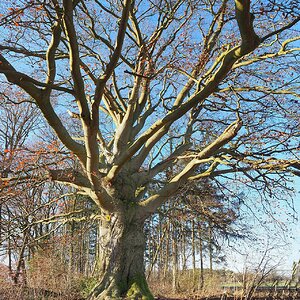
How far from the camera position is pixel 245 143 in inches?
304

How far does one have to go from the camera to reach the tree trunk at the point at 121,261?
704 centimetres

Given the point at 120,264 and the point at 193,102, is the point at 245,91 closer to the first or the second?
the point at 193,102

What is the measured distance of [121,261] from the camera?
7.45 metres

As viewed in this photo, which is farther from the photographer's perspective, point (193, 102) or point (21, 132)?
point (21, 132)

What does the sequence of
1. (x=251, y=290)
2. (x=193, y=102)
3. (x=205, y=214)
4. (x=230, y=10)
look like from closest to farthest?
(x=251, y=290), (x=193, y=102), (x=230, y=10), (x=205, y=214)

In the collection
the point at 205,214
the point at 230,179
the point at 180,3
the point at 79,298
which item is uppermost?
the point at 180,3

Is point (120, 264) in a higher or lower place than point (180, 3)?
lower

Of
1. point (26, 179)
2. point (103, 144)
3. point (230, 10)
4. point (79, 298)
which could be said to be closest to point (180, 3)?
point (230, 10)

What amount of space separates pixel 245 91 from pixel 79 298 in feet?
23.1

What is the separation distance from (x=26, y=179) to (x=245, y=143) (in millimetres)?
5039

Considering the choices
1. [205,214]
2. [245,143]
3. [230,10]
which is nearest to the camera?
[230,10]

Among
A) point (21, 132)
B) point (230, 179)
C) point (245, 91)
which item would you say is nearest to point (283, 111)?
point (245, 91)

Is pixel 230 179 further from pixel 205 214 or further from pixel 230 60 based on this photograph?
pixel 230 60

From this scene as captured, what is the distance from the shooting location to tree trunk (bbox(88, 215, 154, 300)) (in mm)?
7043
